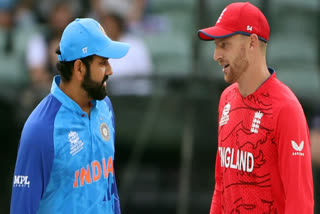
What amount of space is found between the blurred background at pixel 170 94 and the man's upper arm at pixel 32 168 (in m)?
2.61

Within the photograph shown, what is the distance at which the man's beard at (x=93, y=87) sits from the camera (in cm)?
341

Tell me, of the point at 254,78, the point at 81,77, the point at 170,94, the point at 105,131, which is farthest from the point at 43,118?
the point at 170,94

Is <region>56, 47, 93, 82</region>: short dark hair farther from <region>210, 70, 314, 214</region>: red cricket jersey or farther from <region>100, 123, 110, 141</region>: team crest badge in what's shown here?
<region>210, 70, 314, 214</region>: red cricket jersey

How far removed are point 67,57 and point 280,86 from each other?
1.12m

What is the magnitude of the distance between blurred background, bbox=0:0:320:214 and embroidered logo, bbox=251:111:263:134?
2.19 metres

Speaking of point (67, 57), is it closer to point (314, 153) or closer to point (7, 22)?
point (314, 153)

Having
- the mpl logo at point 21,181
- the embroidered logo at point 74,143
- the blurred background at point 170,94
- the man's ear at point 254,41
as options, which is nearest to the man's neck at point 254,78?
the man's ear at point 254,41

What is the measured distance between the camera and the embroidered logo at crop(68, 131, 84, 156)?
3354mm

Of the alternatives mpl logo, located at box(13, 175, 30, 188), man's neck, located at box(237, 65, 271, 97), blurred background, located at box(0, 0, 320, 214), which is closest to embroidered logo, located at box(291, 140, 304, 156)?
man's neck, located at box(237, 65, 271, 97)

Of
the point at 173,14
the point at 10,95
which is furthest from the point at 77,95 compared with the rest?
the point at 173,14

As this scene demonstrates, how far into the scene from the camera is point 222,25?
137 inches

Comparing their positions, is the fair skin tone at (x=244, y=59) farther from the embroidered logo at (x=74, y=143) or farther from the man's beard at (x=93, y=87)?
the embroidered logo at (x=74, y=143)

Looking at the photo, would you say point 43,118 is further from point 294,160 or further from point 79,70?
point 294,160

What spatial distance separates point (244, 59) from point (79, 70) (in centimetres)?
87
